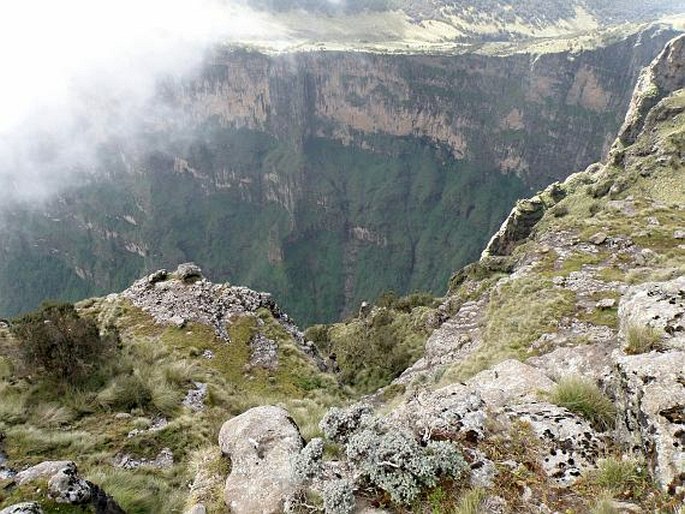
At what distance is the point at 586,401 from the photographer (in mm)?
5758

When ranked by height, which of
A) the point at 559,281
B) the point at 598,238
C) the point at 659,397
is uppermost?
the point at 659,397

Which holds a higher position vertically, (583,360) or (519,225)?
(583,360)

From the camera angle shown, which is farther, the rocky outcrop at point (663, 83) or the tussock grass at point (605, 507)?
the rocky outcrop at point (663, 83)

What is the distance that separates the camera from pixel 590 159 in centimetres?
12675

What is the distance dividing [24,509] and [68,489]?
0.75 m

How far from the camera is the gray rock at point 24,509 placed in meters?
5.05

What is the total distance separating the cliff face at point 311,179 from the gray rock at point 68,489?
13218cm

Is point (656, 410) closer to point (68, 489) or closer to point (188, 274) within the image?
point (68, 489)

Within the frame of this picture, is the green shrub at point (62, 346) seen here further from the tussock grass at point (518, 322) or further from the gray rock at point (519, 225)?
the gray rock at point (519, 225)

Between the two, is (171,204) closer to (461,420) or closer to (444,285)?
(444,285)

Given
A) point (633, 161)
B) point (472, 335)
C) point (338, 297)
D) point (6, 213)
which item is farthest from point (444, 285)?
point (6, 213)

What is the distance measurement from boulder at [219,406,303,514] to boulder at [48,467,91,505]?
1696 mm

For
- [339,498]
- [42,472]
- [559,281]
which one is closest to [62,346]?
[42,472]

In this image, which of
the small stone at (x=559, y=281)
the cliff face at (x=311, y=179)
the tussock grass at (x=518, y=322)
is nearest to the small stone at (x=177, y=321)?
the tussock grass at (x=518, y=322)
